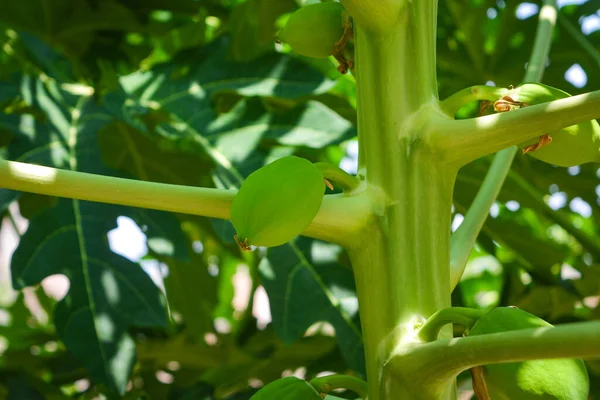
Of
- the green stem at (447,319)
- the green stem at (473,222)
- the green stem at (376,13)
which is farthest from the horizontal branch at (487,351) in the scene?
the green stem at (376,13)

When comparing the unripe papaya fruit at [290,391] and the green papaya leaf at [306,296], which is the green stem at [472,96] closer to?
the unripe papaya fruit at [290,391]

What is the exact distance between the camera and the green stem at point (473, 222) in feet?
2.38

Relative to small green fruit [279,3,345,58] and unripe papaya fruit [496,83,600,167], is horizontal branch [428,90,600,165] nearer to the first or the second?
unripe papaya fruit [496,83,600,167]

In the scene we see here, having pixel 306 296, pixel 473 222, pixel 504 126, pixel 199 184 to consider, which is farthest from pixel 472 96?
pixel 199 184

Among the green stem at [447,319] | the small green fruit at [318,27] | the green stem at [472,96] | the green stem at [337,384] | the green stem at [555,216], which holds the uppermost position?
the green stem at [555,216]

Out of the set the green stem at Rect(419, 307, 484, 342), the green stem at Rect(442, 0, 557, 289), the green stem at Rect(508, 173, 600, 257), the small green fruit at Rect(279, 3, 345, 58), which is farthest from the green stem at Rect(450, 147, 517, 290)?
the green stem at Rect(508, 173, 600, 257)

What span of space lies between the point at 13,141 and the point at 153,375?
59cm

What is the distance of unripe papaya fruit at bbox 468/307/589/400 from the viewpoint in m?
0.51

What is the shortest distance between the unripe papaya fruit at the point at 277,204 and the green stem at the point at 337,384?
0.13 metres

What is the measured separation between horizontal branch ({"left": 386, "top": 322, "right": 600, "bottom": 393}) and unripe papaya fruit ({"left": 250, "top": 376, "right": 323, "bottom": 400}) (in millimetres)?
68

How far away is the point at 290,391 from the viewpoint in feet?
2.00

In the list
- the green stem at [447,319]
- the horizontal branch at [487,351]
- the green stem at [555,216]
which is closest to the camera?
the horizontal branch at [487,351]

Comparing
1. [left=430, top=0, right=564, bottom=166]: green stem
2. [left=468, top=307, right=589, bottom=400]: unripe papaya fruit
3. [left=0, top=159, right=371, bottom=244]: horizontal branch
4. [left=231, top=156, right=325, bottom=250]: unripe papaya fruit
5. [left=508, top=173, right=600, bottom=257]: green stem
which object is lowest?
[left=468, top=307, right=589, bottom=400]: unripe papaya fruit

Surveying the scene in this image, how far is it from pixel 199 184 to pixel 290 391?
84cm
